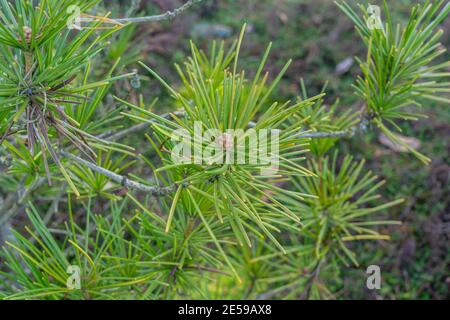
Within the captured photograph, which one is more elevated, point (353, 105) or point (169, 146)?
point (353, 105)

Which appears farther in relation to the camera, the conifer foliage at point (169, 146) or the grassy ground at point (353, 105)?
the grassy ground at point (353, 105)

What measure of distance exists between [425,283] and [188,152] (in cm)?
112

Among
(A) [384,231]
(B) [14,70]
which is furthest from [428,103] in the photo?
(B) [14,70]

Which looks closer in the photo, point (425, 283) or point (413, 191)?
point (425, 283)

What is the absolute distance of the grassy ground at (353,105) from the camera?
1424 mm

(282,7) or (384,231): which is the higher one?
(282,7)

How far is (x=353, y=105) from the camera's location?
1.70m

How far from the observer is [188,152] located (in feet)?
1.85

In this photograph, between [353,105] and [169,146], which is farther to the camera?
[353,105]

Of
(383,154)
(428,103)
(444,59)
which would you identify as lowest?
(383,154)

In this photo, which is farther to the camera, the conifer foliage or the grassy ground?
the grassy ground

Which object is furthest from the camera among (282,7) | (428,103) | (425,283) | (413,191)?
(282,7)

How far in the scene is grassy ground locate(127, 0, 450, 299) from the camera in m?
1.42
